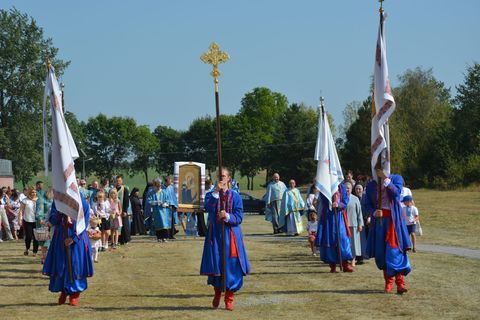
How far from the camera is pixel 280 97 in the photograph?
108938mm

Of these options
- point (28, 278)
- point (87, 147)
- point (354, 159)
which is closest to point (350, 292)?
point (28, 278)

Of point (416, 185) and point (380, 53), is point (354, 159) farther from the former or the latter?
point (380, 53)

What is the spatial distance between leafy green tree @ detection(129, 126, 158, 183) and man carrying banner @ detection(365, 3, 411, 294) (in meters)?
97.1

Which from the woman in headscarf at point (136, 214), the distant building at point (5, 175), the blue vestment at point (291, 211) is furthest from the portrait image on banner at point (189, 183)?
the distant building at point (5, 175)

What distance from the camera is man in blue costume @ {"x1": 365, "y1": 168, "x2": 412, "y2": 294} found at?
42.8 feet

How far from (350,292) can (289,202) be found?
14395 mm

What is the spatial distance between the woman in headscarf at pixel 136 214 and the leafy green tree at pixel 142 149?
81.0 meters

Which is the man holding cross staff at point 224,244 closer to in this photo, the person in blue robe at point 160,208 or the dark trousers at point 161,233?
the person in blue robe at point 160,208

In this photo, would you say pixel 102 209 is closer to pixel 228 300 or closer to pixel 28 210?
pixel 28 210

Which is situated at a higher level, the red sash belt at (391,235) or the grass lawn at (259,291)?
the red sash belt at (391,235)

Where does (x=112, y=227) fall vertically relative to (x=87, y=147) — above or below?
below

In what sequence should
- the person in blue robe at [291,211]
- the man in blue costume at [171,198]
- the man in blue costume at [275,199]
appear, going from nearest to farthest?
the man in blue costume at [171,198] < the person in blue robe at [291,211] < the man in blue costume at [275,199]

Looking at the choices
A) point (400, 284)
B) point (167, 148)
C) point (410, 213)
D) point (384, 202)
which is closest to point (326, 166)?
point (410, 213)

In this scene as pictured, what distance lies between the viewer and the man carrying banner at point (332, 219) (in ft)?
54.1
